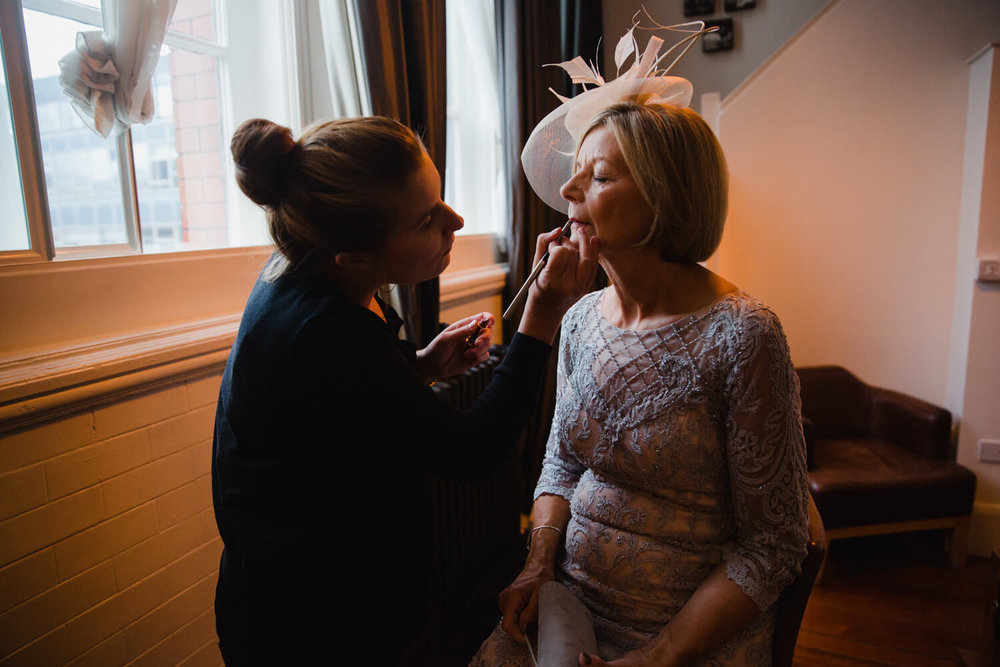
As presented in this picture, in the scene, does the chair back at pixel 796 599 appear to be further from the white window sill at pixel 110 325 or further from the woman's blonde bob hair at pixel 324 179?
the white window sill at pixel 110 325

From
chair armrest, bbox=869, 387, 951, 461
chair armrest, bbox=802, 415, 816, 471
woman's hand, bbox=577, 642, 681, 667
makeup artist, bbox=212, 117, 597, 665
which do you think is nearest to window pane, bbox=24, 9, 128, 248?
makeup artist, bbox=212, 117, 597, 665

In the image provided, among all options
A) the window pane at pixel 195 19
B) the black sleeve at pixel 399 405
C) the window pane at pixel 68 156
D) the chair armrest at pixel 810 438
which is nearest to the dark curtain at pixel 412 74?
the window pane at pixel 195 19

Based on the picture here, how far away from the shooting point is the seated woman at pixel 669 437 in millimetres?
1011

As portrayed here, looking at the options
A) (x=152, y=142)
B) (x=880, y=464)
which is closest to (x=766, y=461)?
(x=152, y=142)

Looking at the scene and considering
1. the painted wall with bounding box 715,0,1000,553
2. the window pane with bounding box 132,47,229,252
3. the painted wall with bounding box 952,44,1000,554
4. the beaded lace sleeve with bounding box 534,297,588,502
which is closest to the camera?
the beaded lace sleeve with bounding box 534,297,588,502

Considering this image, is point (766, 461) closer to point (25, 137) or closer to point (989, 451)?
point (25, 137)

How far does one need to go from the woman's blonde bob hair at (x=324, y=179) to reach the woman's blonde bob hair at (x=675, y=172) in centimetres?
45

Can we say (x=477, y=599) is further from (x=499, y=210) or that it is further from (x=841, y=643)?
(x=499, y=210)

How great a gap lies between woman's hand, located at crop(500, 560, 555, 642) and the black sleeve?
15.2 inches

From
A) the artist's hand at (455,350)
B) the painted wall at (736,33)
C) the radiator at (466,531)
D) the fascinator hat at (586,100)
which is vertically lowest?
the radiator at (466,531)

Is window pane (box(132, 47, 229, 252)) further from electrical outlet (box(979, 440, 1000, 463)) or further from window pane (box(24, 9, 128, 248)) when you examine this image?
electrical outlet (box(979, 440, 1000, 463))

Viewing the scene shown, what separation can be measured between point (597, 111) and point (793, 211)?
208 cm

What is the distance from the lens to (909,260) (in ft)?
9.29

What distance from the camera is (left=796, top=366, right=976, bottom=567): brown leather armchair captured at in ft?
7.98
